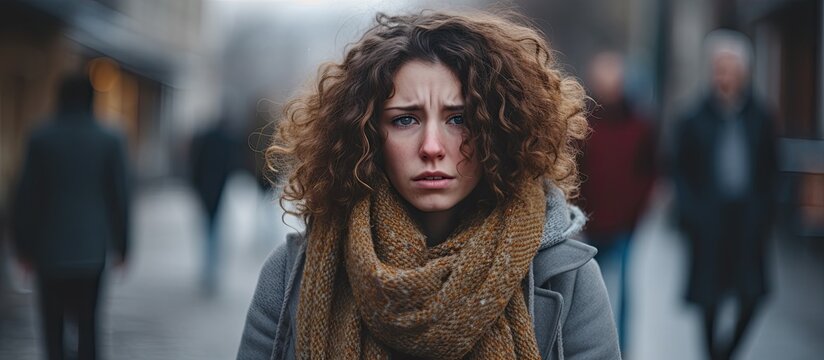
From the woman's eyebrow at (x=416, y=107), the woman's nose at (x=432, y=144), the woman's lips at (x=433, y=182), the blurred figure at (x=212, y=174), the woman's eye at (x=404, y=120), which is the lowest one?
the blurred figure at (x=212, y=174)

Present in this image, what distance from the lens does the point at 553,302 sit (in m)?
2.32

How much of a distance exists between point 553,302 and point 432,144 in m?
0.44

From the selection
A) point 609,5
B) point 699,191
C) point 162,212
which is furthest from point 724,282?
point 609,5

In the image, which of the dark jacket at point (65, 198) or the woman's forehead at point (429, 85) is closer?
the woman's forehead at point (429, 85)

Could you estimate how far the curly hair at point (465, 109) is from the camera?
2320 millimetres

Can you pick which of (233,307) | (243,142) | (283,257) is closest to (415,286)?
(283,257)

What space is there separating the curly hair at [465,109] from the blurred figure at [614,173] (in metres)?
4.53

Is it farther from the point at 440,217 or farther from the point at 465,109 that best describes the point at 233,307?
the point at 465,109

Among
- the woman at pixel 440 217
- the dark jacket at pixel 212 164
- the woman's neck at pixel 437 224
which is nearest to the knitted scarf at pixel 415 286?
the woman at pixel 440 217

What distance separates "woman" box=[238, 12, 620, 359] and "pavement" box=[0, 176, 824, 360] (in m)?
4.20

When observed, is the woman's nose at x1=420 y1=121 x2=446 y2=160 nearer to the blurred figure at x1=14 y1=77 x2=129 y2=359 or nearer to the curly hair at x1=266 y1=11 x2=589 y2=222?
the curly hair at x1=266 y1=11 x2=589 y2=222

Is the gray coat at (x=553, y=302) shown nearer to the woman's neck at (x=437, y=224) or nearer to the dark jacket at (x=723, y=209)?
the woman's neck at (x=437, y=224)

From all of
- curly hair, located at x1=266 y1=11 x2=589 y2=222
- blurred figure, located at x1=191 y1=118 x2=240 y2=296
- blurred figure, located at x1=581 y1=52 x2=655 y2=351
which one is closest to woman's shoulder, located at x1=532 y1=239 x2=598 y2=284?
curly hair, located at x1=266 y1=11 x2=589 y2=222

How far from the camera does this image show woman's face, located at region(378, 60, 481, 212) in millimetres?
2293
